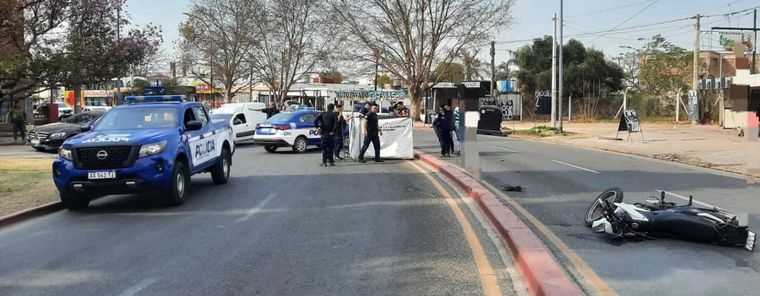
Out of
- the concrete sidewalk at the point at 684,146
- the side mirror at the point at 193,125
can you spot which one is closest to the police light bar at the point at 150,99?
the side mirror at the point at 193,125

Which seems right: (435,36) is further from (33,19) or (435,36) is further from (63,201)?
(63,201)

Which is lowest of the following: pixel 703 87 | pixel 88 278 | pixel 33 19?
pixel 88 278

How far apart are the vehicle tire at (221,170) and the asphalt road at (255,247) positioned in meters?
1.03

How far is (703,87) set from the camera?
1528 inches

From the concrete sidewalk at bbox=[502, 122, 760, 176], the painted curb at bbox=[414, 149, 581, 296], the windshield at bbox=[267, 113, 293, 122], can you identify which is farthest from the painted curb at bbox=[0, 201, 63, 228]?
the concrete sidewalk at bbox=[502, 122, 760, 176]

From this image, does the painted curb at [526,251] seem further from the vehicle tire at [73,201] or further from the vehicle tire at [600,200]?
the vehicle tire at [73,201]

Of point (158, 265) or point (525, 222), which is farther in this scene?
point (525, 222)

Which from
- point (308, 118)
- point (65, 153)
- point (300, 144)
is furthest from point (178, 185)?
point (308, 118)

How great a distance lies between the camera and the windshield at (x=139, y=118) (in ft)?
37.4

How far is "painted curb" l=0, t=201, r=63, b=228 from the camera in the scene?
9.54 metres

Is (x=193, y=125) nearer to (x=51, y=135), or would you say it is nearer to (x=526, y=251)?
(x=526, y=251)

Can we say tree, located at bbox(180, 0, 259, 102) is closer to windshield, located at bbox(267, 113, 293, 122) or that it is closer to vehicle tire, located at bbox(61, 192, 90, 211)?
windshield, located at bbox(267, 113, 293, 122)

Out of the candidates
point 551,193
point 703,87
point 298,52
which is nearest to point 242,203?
point 551,193

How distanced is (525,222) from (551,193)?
3069mm
